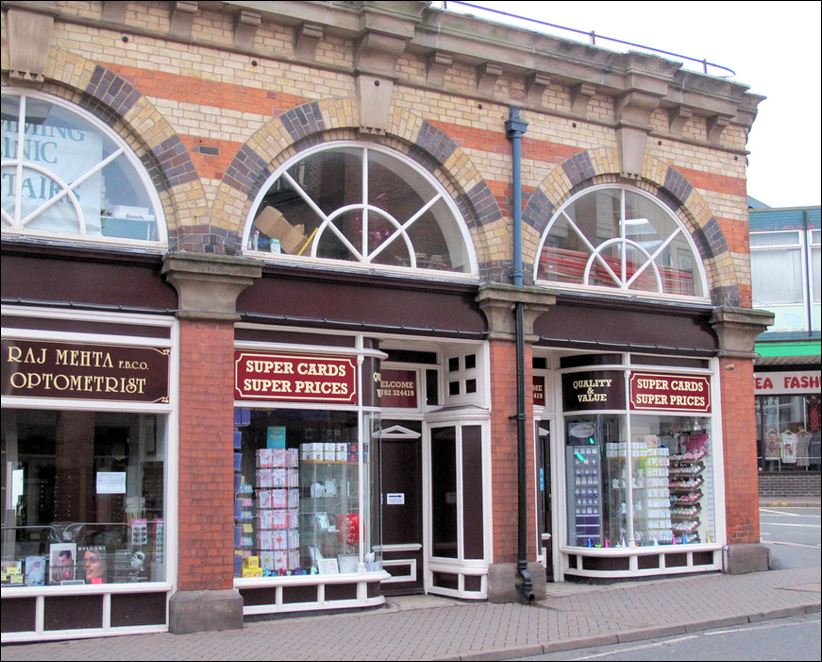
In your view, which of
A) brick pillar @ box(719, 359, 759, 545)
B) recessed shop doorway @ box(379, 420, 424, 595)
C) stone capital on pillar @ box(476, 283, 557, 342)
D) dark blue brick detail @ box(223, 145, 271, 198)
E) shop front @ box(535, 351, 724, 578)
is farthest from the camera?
brick pillar @ box(719, 359, 759, 545)

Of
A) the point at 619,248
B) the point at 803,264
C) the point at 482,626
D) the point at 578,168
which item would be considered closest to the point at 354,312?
the point at 482,626

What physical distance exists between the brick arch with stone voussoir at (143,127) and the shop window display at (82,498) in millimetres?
2263

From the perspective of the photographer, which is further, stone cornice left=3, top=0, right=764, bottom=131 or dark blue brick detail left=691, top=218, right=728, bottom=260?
dark blue brick detail left=691, top=218, right=728, bottom=260

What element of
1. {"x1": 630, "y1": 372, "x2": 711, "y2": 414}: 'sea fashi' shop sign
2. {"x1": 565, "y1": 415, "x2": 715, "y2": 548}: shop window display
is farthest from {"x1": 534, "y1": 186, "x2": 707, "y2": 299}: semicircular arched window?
{"x1": 565, "y1": 415, "x2": 715, "y2": 548}: shop window display

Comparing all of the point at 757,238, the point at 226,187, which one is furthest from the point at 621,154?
the point at 757,238

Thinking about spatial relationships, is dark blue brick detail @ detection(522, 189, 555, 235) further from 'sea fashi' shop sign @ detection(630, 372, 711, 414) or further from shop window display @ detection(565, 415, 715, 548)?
shop window display @ detection(565, 415, 715, 548)

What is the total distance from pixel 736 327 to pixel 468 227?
493 cm

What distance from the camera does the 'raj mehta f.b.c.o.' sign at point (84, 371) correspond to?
10594mm

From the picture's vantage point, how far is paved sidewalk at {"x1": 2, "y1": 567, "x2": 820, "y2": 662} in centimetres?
992

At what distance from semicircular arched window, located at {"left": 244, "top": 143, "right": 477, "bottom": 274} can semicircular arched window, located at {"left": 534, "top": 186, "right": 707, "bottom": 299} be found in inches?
62.4

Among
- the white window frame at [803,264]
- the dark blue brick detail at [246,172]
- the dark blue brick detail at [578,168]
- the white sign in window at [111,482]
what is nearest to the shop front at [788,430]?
the white window frame at [803,264]

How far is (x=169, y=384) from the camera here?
11.3 metres

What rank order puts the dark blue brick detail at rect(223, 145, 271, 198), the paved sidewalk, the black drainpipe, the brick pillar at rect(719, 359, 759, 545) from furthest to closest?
the brick pillar at rect(719, 359, 759, 545) < the black drainpipe < the dark blue brick detail at rect(223, 145, 271, 198) < the paved sidewalk

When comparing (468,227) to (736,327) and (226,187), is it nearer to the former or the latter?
(226,187)
